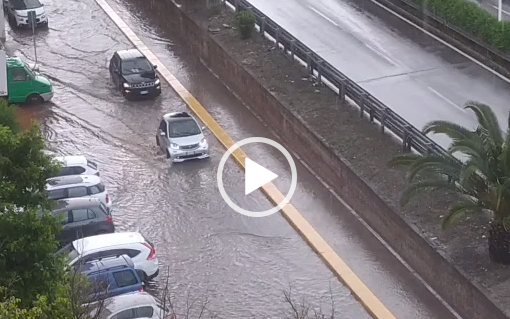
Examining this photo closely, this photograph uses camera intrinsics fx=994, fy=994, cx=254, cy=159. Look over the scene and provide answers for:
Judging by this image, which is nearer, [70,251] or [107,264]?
[107,264]

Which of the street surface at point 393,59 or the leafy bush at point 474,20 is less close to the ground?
the leafy bush at point 474,20

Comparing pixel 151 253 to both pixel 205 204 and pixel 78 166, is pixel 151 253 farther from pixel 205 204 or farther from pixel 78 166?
pixel 78 166

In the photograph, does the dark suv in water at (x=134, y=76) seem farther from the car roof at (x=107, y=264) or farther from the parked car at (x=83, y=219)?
the car roof at (x=107, y=264)

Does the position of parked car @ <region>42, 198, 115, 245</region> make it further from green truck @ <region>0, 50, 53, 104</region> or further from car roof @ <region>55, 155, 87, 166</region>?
green truck @ <region>0, 50, 53, 104</region>

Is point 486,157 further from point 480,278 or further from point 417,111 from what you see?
point 417,111

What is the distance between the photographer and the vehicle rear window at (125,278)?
21.9m

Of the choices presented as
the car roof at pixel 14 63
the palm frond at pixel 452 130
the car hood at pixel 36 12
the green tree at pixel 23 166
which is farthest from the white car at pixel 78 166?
the car hood at pixel 36 12

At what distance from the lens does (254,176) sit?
94.7 ft

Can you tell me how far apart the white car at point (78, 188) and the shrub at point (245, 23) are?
1104 cm

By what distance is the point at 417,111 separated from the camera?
31266mm

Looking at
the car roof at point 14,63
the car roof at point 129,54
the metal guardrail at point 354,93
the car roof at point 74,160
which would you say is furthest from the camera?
the car roof at point 129,54

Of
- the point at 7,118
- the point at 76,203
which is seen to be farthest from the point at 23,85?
the point at 7,118

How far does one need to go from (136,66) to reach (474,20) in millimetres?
12113

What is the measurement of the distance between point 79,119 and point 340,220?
10962mm
